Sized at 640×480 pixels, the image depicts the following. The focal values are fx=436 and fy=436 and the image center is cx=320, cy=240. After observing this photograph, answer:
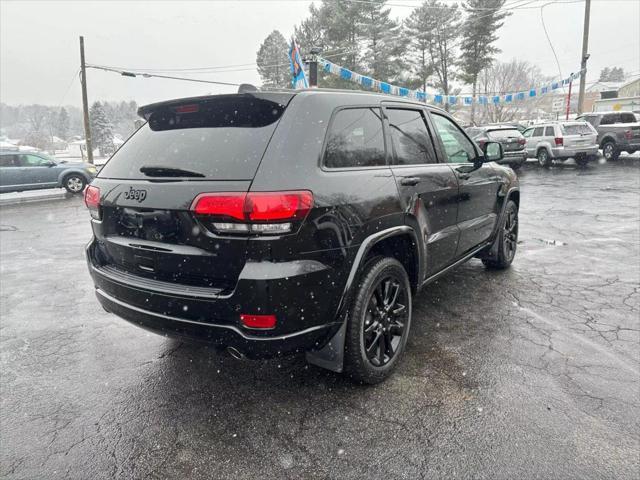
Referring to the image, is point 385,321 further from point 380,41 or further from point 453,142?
point 380,41

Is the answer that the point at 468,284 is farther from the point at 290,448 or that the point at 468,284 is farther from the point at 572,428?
the point at 290,448

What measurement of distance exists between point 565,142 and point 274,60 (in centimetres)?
3732

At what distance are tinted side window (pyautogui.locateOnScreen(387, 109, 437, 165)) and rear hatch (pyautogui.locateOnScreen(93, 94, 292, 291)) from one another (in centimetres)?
98

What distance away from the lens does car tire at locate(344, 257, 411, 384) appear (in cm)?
257

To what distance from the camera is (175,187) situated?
2287mm

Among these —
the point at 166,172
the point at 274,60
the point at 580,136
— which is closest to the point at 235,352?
the point at 166,172

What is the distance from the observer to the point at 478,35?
3638 cm

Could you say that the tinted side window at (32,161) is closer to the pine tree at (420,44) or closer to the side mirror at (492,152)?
the side mirror at (492,152)

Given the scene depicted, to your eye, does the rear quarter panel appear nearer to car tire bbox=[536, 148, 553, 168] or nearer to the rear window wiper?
the rear window wiper

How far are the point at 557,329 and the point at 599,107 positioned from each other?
5272 cm

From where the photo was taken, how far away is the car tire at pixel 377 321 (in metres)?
2.57

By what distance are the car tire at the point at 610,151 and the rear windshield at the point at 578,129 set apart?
1806 mm

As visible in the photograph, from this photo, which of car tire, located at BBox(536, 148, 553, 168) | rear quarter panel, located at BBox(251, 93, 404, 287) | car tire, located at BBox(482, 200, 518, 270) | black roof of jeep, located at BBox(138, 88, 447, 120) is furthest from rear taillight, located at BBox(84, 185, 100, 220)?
car tire, located at BBox(536, 148, 553, 168)

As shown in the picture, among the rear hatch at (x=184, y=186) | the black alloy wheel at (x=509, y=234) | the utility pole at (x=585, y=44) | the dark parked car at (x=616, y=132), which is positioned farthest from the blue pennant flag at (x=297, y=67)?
the utility pole at (x=585, y=44)
